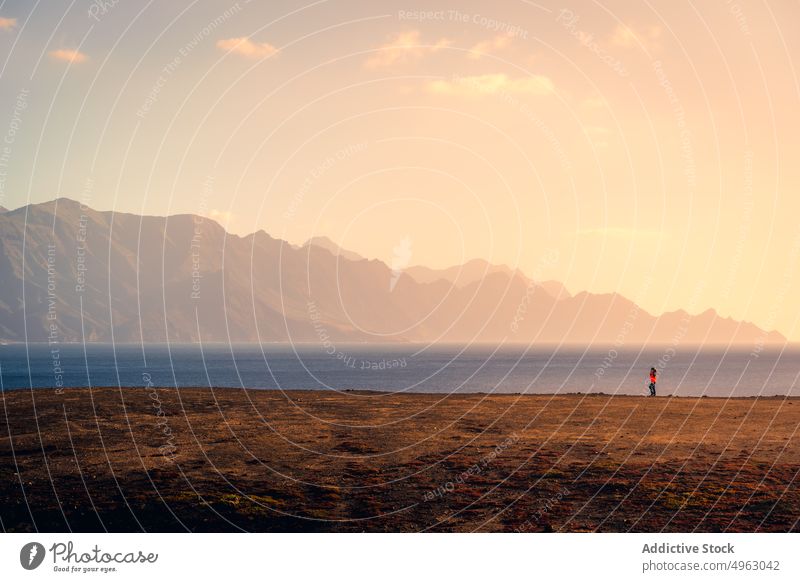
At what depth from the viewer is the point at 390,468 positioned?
1166 inches

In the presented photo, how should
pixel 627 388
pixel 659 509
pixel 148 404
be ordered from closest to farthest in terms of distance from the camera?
pixel 659 509
pixel 148 404
pixel 627 388

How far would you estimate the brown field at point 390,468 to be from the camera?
22891 millimetres

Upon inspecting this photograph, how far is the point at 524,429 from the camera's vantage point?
129 feet

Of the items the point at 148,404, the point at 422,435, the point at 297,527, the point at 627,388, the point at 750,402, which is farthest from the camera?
the point at 627,388

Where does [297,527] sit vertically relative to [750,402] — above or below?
below

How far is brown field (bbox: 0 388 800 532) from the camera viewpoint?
22.9 m

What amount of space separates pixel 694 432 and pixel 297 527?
25161mm

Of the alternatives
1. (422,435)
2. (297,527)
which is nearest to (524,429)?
(422,435)

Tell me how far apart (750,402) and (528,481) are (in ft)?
109

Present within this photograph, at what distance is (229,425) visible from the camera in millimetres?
39781

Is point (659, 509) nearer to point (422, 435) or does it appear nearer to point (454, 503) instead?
point (454, 503)

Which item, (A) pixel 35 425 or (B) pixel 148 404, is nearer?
(A) pixel 35 425

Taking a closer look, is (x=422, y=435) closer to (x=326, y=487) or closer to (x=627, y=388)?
(x=326, y=487)

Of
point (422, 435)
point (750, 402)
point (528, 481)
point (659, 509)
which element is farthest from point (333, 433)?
point (750, 402)
